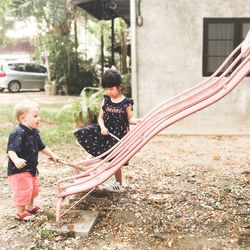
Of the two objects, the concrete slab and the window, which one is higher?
the window

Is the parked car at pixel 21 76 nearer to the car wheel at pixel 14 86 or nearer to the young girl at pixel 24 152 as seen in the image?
the car wheel at pixel 14 86

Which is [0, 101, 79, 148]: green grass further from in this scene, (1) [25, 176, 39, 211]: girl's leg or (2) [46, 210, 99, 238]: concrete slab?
(2) [46, 210, 99, 238]: concrete slab

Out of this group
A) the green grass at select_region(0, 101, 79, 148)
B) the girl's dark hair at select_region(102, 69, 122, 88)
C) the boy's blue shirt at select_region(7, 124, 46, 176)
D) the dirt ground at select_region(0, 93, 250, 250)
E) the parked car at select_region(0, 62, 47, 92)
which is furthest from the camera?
the parked car at select_region(0, 62, 47, 92)

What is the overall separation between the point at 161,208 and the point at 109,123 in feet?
3.37

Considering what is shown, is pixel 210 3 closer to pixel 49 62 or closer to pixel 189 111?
pixel 189 111

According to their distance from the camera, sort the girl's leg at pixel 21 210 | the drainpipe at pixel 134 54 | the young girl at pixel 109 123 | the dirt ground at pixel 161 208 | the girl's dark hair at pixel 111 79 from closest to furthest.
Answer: the dirt ground at pixel 161 208 → the girl's leg at pixel 21 210 → the girl's dark hair at pixel 111 79 → the young girl at pixel 109 123 → the drainpipe at pixel 134 54

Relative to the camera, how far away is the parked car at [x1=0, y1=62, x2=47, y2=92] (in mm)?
20547

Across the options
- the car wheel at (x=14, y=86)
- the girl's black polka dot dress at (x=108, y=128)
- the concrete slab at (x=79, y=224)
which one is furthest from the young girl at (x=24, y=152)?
the car wheel at (x=14, y=86)

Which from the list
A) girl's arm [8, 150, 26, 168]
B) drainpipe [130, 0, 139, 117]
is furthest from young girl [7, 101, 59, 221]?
drainpipe [130, 0, 139, 117]

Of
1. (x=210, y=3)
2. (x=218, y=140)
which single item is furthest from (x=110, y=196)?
(x=210, y=3)

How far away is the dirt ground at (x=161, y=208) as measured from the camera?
12.2 feet

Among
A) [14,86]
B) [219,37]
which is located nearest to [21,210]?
[219,37]

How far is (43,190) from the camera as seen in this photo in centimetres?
523

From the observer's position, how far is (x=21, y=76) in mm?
20891
